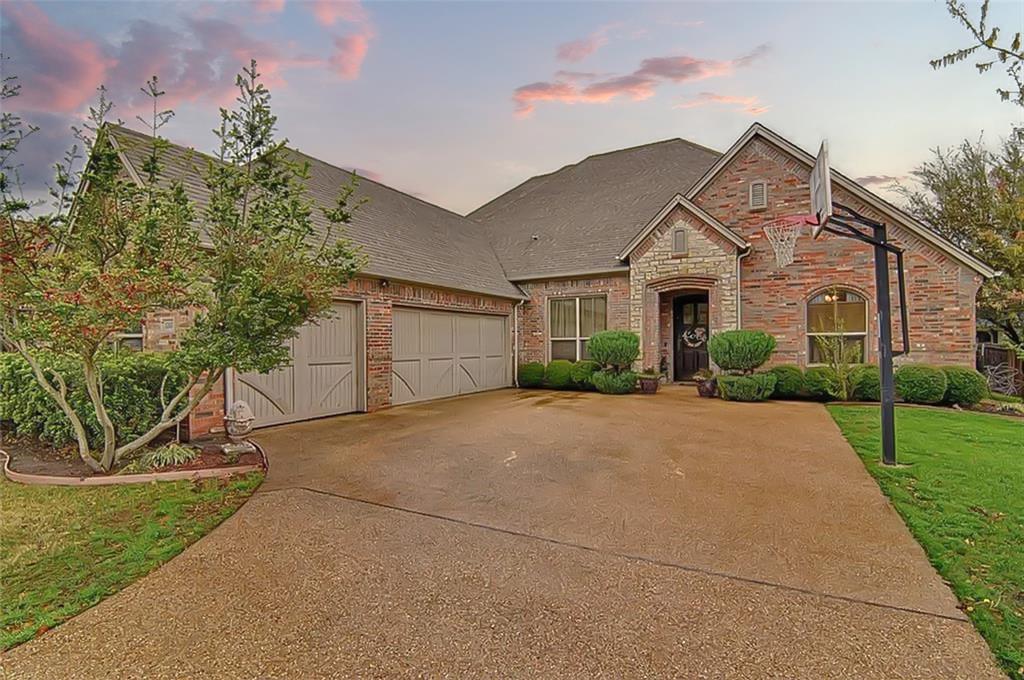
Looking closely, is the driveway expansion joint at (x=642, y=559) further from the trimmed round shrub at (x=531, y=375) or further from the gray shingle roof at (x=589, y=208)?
the gray shingle roof at (x=589, y=208)

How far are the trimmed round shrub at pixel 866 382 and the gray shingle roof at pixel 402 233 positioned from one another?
8.96m

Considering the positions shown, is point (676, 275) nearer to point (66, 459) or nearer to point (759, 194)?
point (759, 194)

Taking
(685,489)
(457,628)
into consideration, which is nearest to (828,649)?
(457,628)

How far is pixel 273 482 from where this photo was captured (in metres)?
5.46

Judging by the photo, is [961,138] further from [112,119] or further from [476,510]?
[112,119]

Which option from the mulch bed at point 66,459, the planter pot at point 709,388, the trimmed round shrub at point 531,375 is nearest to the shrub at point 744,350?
the planter pot at point 709,388

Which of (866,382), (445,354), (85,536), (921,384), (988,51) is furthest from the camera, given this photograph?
(445,354)

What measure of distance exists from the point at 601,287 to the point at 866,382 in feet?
22.9

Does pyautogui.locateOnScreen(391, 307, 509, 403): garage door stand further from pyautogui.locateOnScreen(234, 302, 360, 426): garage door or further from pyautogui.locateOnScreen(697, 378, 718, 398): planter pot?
pyautogui.locateOnScreen(697, 378, 718, 398): planter pot

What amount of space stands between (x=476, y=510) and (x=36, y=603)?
9.81ft

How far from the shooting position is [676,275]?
1386cm

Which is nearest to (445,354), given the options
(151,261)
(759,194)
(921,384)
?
(151,261)

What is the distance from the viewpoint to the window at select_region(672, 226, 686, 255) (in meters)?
13.8

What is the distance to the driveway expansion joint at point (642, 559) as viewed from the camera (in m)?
2.88
